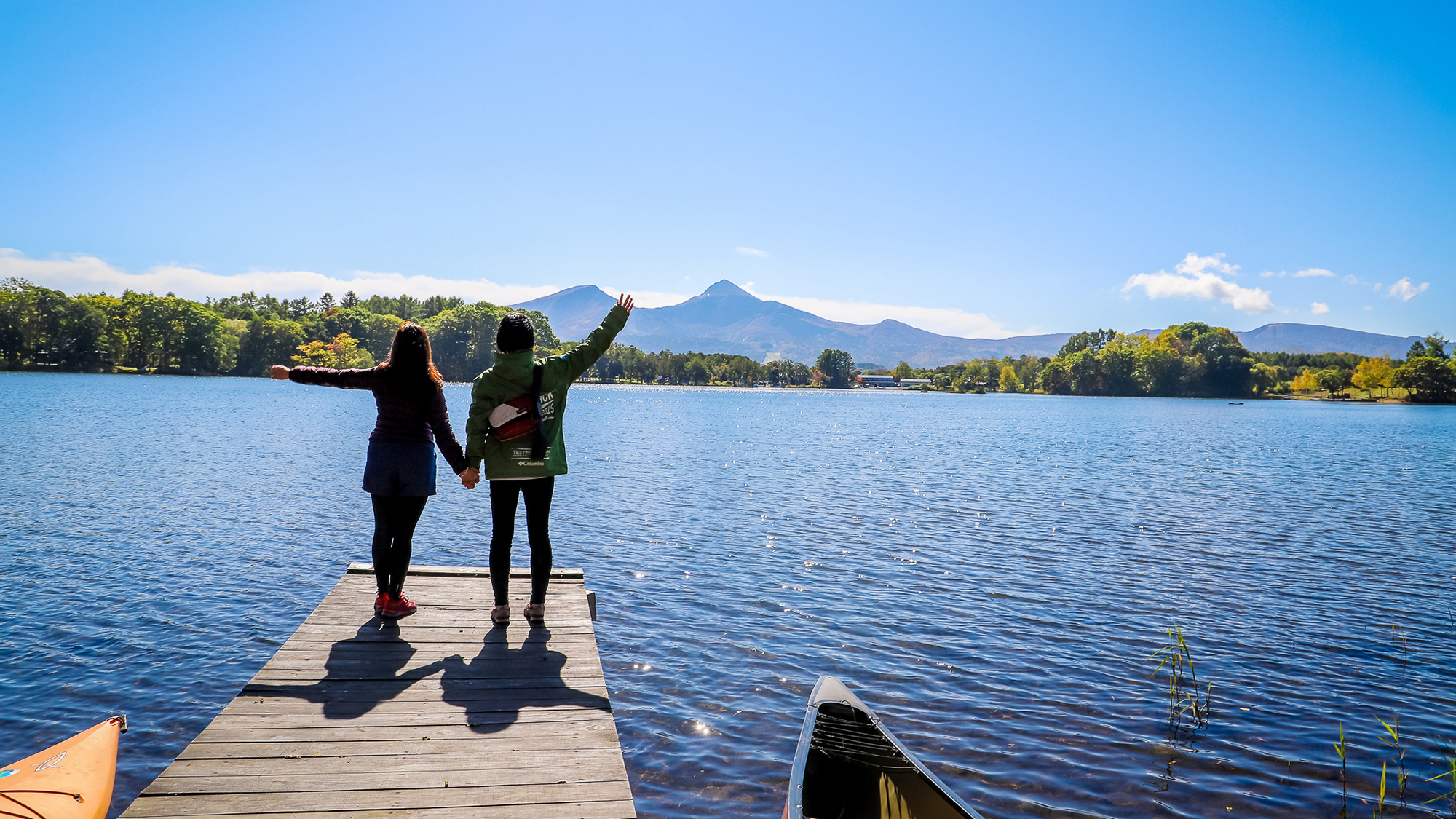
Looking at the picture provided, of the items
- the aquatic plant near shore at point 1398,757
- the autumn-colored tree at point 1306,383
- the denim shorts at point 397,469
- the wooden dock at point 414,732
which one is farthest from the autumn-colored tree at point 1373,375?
the denim shorts at point 397,469

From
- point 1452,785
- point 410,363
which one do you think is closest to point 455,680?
point 410,363

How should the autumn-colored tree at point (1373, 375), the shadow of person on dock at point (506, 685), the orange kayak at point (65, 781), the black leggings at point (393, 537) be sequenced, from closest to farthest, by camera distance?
the orange kayak at point (65, 781) < the shadow of person on dock at point (506, 685) < the black leggings at point (393, 537) < the autumn-colored tree at point (1373, 375)

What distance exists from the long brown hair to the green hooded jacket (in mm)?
593

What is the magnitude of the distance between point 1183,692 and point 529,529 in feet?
25.8

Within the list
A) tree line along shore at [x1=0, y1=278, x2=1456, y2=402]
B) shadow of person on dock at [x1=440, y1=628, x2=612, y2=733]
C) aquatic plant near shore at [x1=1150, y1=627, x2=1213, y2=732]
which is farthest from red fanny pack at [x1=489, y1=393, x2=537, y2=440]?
tree line along shore at [x1=0, y1=278, x2=1456, y2=402]

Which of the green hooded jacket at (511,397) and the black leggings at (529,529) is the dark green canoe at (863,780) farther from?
the green hooded jacket at (511,397)

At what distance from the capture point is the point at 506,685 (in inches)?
225

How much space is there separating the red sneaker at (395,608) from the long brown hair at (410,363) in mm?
2061

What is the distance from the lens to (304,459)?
3039cm

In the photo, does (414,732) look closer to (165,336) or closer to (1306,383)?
(165,336)

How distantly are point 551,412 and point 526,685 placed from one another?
216 cm

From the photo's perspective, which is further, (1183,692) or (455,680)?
(1183,692)

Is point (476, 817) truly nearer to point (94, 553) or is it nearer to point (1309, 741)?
point (1309, 741)

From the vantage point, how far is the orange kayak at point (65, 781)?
3.91 m
